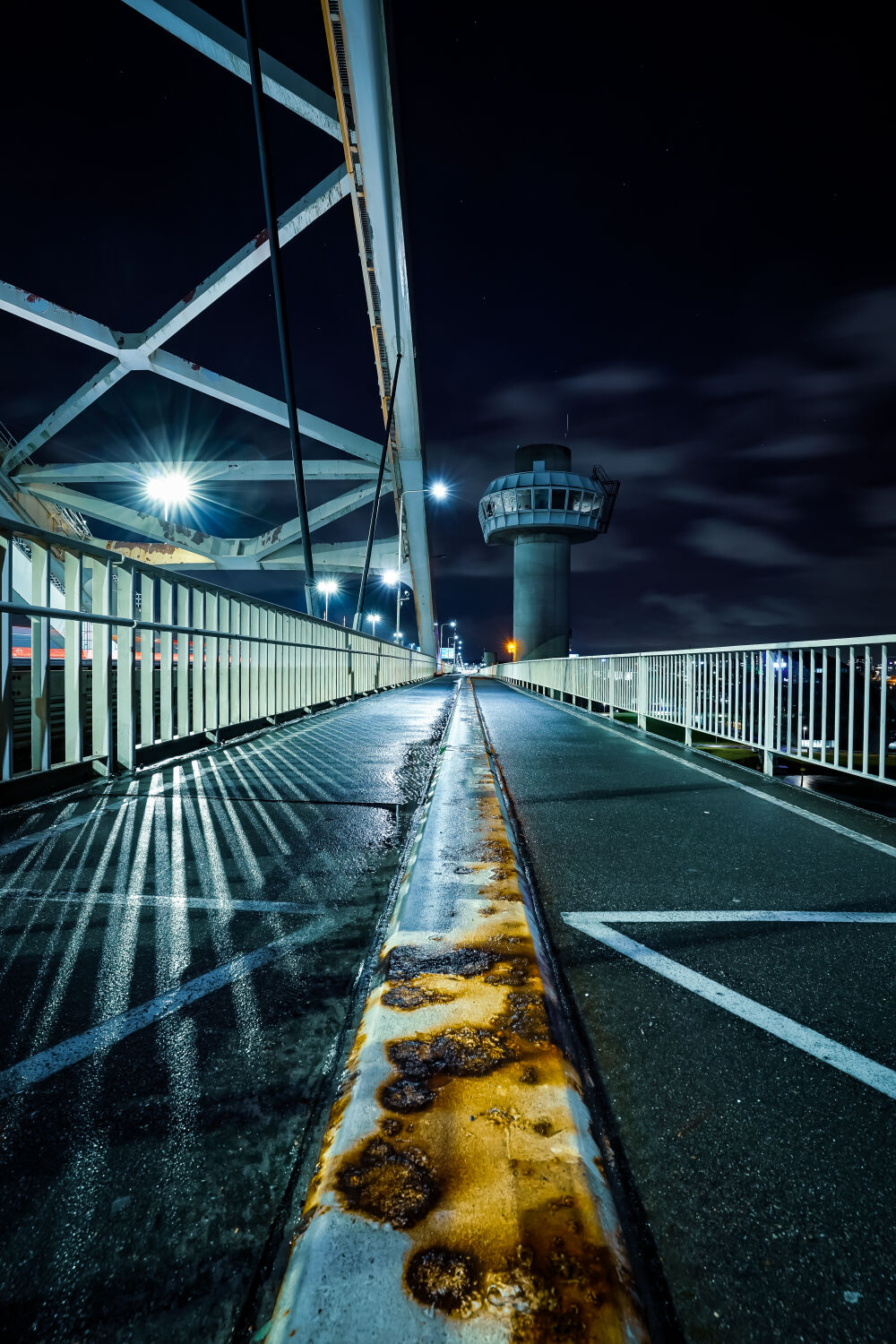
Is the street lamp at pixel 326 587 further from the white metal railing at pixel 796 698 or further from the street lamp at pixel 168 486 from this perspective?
the white metal railing at pixel 796 698

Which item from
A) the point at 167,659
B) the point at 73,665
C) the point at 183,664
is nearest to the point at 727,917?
the point at 73,665

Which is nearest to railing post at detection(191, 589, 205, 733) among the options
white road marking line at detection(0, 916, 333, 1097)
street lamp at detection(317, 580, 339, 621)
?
white road marking line at detection(0, 916, 333, 1097)

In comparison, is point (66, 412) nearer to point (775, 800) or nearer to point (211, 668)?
point (211, 668)

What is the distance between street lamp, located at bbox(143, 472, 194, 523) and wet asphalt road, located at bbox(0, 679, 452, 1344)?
1042 inches

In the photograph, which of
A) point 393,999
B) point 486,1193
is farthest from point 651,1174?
point 393,999

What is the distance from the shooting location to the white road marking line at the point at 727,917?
7.52 ft

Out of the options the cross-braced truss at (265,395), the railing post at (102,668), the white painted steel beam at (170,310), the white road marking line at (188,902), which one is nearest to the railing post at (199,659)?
the railing post at (102,668)

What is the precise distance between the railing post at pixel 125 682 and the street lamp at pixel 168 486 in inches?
957

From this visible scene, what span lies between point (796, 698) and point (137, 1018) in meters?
6.23

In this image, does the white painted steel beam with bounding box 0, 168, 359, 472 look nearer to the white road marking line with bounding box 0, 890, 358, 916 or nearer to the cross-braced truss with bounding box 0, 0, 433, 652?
the cross-braced truss with bounding box 0, 0, 433, 652

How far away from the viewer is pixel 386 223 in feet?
69.9

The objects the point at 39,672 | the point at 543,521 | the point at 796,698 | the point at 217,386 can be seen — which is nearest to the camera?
the point at 39,672

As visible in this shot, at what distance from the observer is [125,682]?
5.08 m

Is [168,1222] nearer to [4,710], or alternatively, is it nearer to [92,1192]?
[92,1192]
